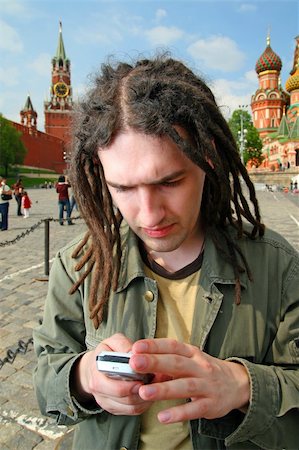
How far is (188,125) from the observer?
1.15 metres

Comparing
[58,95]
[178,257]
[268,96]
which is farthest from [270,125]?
[178,257]

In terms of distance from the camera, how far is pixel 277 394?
111 cm

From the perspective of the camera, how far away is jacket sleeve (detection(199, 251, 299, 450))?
1.09 meters

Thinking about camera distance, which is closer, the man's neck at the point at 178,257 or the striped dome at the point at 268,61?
the man's neck at the point at 178,257

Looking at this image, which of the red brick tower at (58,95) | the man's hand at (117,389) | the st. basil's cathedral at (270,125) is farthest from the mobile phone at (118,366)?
the red brick tower at (58,95)

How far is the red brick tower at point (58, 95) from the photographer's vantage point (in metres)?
88.6

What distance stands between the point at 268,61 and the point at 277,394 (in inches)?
2622

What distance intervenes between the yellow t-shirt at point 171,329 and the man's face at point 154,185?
0.66 feet

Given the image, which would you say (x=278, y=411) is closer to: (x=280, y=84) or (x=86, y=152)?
(x=86, y=152)

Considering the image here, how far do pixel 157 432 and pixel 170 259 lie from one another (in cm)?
59

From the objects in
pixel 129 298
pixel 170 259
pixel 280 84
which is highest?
pixel 280 84

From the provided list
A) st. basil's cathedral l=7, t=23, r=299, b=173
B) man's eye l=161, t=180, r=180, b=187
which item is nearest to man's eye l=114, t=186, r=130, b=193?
man's eye l=161, t=180, r=180, b=187

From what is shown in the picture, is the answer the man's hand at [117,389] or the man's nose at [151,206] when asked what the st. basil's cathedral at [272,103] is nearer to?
the man's nose at [151,206]

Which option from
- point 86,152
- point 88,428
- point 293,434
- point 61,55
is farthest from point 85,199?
point 61,55
